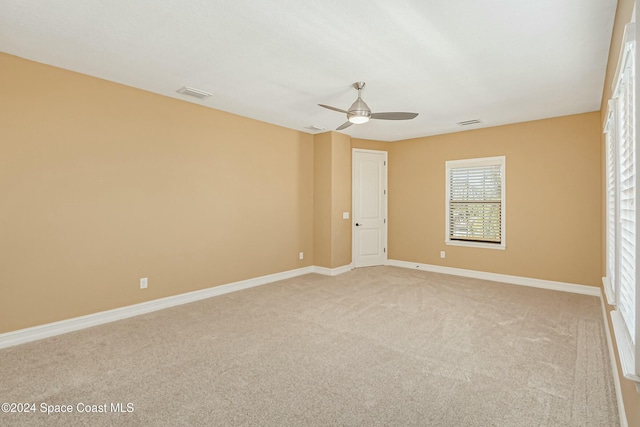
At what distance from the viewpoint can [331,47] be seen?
2.74m

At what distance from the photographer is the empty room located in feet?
7.09

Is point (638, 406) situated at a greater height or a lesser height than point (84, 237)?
lesser

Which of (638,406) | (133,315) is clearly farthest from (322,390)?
(133,315)

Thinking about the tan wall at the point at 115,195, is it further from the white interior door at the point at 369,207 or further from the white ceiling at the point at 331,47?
the white interior door at the point at 369,207

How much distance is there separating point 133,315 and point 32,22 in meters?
2.95

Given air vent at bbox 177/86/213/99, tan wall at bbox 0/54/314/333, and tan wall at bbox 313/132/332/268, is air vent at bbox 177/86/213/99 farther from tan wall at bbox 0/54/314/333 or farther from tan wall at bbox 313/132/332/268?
tan wall at bbox 313/132/332/268

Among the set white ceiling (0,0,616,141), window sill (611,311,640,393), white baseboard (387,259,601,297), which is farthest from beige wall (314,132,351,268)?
window sill (611,311,640,393)

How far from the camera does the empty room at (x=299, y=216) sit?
2.16 m

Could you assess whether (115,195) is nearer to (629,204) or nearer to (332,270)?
(332,270)

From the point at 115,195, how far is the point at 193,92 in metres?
1.50

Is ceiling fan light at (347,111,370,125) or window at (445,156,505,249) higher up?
ceiling fan light at (347,111,370,125)

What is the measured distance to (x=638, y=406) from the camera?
4.59 feet

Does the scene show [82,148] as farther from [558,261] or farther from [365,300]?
[558,261]

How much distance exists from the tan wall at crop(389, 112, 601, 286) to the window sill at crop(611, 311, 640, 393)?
3102 millimetres
